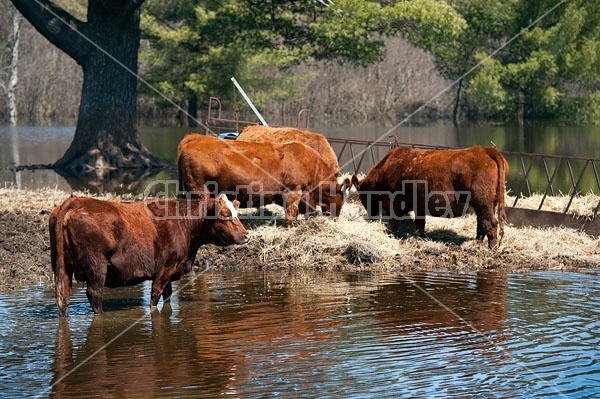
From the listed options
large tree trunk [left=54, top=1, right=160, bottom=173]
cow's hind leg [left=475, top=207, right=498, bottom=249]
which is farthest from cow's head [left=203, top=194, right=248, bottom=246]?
large tree trunk [left=54, top=1, right=160, bottom=173]

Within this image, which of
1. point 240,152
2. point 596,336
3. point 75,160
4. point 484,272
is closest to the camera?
point 596,336

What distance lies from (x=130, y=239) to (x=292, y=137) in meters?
7.15

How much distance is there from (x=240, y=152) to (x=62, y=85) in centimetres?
4176

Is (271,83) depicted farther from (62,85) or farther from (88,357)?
(88,357)

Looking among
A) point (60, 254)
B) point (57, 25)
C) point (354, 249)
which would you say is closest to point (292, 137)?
→ point (354, 249)

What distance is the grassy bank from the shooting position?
552 inches

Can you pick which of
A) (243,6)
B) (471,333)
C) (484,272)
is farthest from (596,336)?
(243,6)

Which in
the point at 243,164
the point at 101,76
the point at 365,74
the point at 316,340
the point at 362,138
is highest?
the point at 365,74

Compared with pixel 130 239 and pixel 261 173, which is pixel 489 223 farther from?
pixel 130 239

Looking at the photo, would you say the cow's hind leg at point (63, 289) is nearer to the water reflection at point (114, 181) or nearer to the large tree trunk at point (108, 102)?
the water reflection at point (114, 181)

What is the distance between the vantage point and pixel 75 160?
27.3 metres

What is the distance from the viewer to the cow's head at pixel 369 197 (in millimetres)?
16344

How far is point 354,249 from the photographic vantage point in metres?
14.3

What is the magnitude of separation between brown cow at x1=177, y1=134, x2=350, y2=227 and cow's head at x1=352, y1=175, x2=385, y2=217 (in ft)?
1.34
